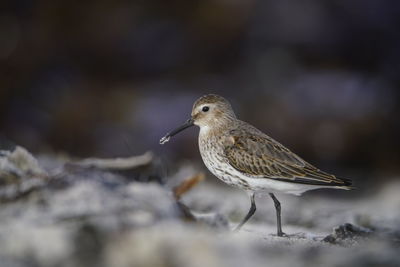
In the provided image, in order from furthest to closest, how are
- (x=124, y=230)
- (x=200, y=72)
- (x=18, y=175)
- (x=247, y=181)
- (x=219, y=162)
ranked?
1. (x=200, y=72)
2. (x=219, y=162)
3. (x=247, y=181)
4. (x=18, y=175)
5. (x=124, y=230)

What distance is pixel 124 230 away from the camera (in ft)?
9.80

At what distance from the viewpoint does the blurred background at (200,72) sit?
945 centimetres

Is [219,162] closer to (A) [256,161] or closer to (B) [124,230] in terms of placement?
(A) [256,161]

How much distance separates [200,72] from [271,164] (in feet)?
18.0

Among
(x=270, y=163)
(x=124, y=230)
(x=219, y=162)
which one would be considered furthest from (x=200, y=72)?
(x=124, y=230)

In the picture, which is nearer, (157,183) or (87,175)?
(87,175)

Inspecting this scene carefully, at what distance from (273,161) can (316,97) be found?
5283mm

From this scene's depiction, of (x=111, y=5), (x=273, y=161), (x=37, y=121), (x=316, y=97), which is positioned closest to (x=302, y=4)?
(x=316, y=97)

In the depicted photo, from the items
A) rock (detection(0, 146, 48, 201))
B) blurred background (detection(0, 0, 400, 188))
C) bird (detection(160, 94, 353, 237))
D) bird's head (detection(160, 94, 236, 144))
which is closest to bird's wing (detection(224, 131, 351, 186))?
bird (detection(160, 94, 353, 237))

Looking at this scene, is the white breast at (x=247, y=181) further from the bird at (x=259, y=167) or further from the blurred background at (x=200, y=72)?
the blurred background at (x=200, y=72)

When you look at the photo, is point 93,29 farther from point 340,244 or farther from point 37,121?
point 340,244

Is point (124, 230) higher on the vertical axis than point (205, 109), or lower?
lower

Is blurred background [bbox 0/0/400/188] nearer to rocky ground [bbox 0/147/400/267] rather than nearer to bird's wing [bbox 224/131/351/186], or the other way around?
bird's wing [bbox 224/131/351/186]

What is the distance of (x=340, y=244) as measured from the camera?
379cm
